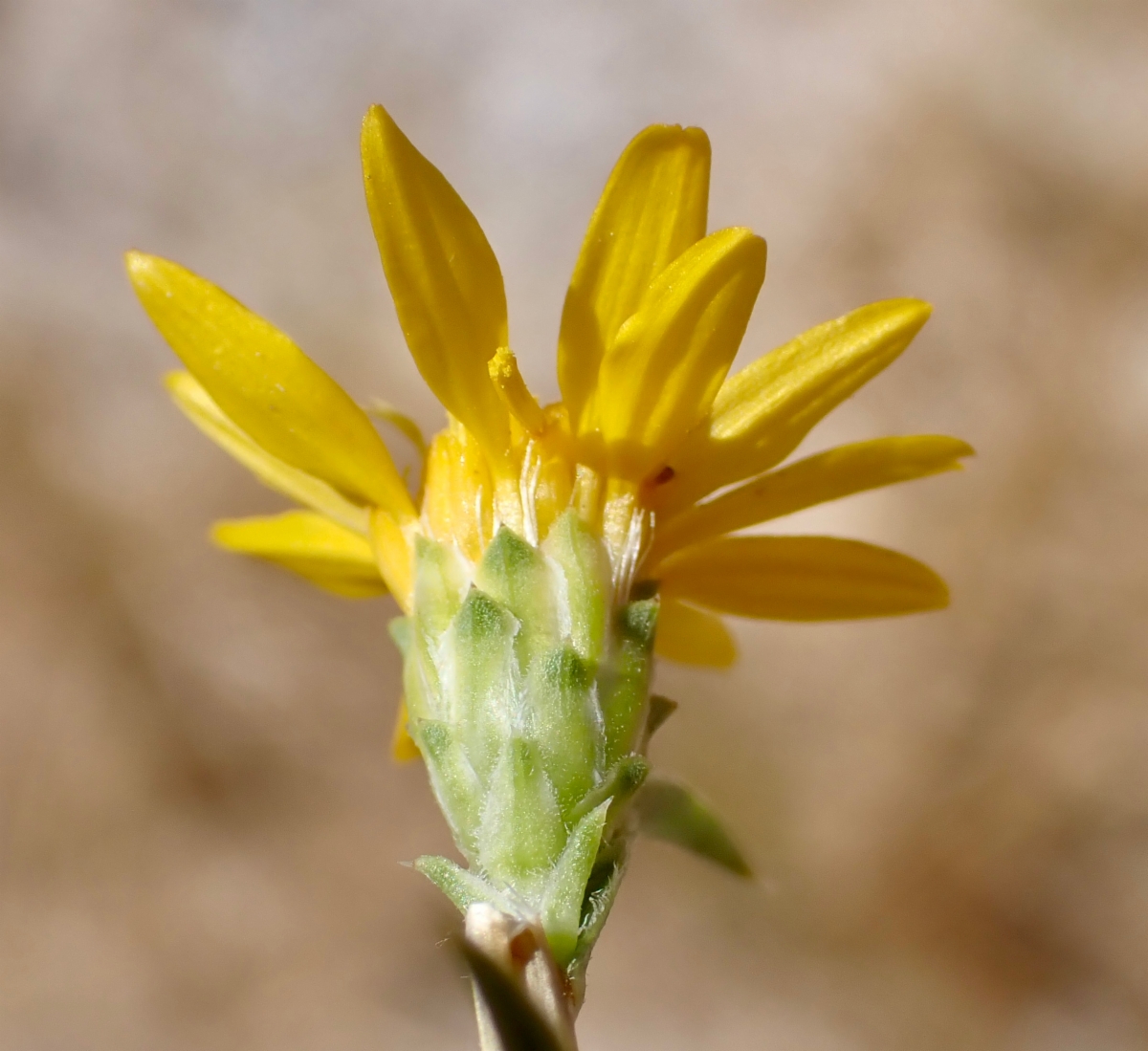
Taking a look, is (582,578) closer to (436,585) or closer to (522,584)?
(522,584)

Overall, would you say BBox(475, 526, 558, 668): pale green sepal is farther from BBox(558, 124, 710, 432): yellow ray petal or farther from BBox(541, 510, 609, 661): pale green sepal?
BBox(558, 124, 710, 432): yellow ray petal

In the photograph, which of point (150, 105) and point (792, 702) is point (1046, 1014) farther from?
point (150, 105)

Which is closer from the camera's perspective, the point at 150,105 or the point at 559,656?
the point at 559,656

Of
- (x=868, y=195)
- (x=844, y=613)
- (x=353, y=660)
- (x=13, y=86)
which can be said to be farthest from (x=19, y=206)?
(x=844, y=613)

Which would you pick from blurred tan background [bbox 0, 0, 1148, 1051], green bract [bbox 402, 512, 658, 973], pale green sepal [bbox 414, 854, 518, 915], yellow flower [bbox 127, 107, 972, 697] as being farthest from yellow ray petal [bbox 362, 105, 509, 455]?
blurred tan background [bbox 0, 0, 1148, 1051]

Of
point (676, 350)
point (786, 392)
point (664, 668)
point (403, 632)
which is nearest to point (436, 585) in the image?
point (403, 632)
